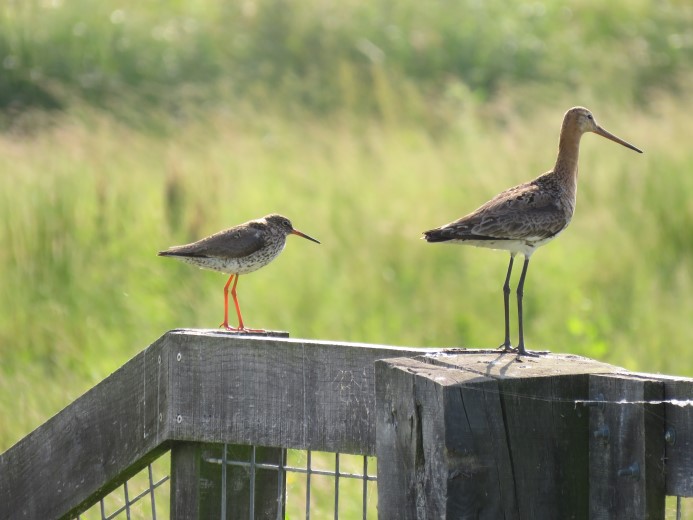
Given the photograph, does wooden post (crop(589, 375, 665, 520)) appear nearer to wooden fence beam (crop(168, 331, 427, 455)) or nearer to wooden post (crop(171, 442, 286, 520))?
wooden fence beam (crop(168, 331, 427, 455))

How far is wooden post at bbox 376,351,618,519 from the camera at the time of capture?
2498mm

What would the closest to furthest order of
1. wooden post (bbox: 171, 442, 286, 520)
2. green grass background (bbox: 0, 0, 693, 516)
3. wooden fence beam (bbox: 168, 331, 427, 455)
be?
wooden fence beam (bbox: 168, 331, 427, 455) < wooden post (bbox: 171, 442, 286, 520) < green grass background (bbox: 0, 0, 693, 516)

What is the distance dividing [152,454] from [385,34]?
1555 centimetres

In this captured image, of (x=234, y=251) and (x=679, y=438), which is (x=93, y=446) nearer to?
(x=679, y=438)

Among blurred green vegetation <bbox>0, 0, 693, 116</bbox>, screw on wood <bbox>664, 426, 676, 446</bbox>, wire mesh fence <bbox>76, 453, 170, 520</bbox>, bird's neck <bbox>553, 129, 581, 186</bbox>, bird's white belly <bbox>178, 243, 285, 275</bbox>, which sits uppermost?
blurred green vegetation <bbox>0, 0, 693, 116</bbox>

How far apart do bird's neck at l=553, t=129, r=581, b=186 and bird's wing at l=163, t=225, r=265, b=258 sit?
1.53 metres

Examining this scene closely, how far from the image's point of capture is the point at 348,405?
3.21m

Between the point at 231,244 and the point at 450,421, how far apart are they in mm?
3272

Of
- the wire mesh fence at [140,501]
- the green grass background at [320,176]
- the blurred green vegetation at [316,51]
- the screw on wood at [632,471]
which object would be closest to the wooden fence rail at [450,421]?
the screw on wood at [632,471]

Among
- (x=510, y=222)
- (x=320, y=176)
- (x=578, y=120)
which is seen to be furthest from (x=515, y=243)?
(x=320, y=176)

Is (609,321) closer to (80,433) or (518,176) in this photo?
(518,176)

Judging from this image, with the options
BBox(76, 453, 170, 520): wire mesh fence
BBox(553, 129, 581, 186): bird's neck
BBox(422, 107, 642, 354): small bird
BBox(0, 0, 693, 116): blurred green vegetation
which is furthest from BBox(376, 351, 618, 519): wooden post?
BBox(0, 0, 693, 116): blurred green vegetation

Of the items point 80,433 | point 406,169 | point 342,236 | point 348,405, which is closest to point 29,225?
point 342,236

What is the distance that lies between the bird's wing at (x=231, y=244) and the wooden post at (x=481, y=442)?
2.98 meters
